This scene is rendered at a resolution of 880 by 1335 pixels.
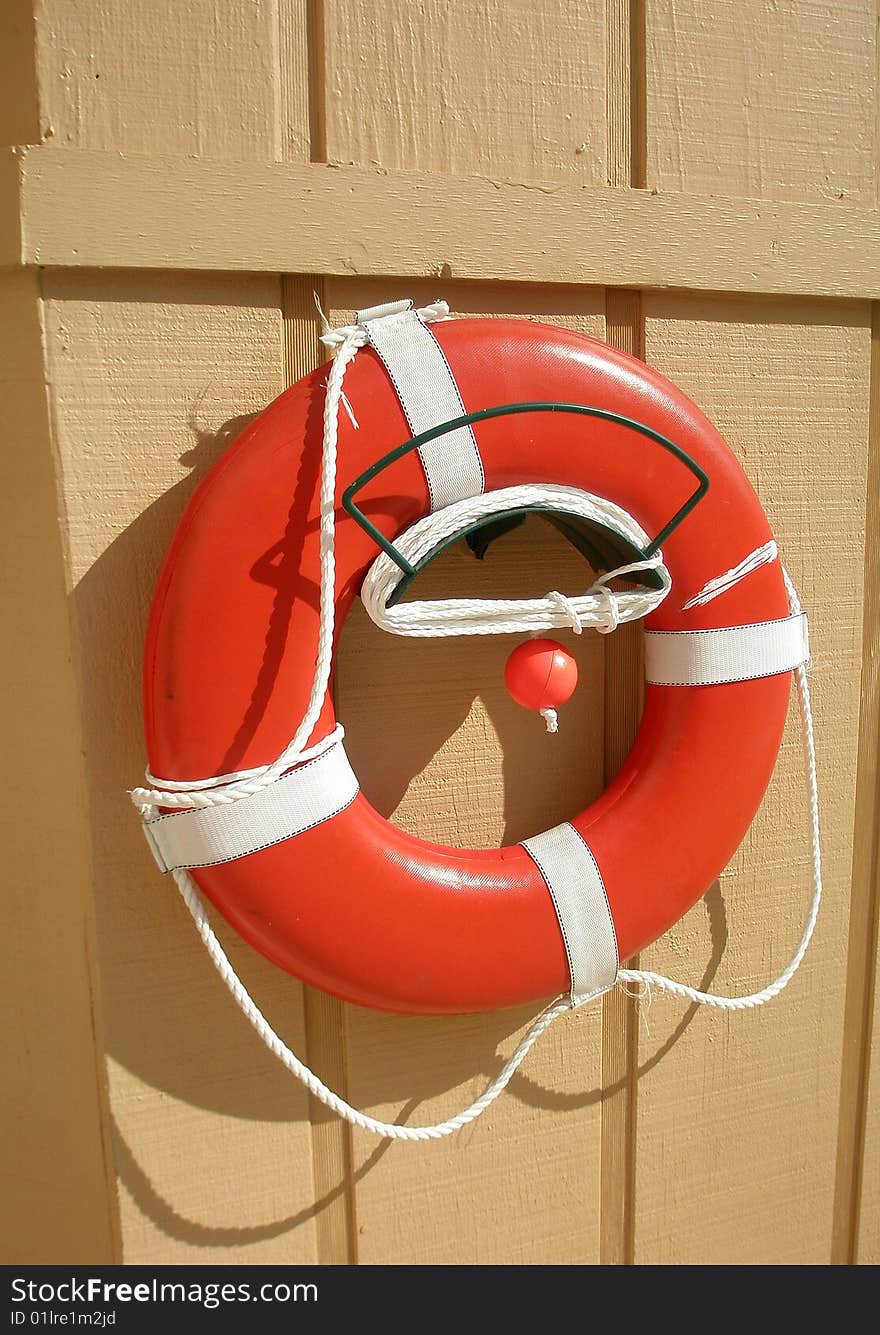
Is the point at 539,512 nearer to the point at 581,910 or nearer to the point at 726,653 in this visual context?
the point at 726,653

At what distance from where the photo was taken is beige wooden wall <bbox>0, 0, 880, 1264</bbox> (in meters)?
0.76

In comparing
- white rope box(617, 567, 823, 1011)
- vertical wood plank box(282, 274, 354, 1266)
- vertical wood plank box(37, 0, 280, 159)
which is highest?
vertical wood plank box(37, 0, 280, 159)

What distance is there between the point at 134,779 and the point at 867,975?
849mm

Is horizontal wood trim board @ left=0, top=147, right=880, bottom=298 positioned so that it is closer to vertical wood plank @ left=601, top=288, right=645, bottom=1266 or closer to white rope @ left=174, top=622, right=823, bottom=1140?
vertical wood plank @ left=601, top=288, right=645, bottom=1266

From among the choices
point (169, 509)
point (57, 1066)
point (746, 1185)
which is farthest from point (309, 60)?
point (746, 1185)

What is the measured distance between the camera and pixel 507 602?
0.77 m

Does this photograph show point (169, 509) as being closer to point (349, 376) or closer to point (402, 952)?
point (349, 376)

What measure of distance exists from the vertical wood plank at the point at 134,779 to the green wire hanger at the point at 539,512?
162 mm

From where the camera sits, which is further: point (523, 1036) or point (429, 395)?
A: point (523, 1036)

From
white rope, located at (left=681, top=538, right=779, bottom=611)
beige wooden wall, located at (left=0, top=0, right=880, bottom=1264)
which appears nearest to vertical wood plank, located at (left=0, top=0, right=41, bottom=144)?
beige wooden wall, located at (left=0, top=0, right=880, bottom=1264)

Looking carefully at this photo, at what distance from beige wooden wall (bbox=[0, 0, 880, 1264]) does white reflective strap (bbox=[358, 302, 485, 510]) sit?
82 mm

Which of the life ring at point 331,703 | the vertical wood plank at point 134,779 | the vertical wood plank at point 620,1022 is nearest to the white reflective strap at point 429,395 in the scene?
the life ring at point 331,703

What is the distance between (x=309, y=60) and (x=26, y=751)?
64cm

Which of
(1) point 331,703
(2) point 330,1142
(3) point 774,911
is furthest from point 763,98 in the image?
(2) point 330,1142
